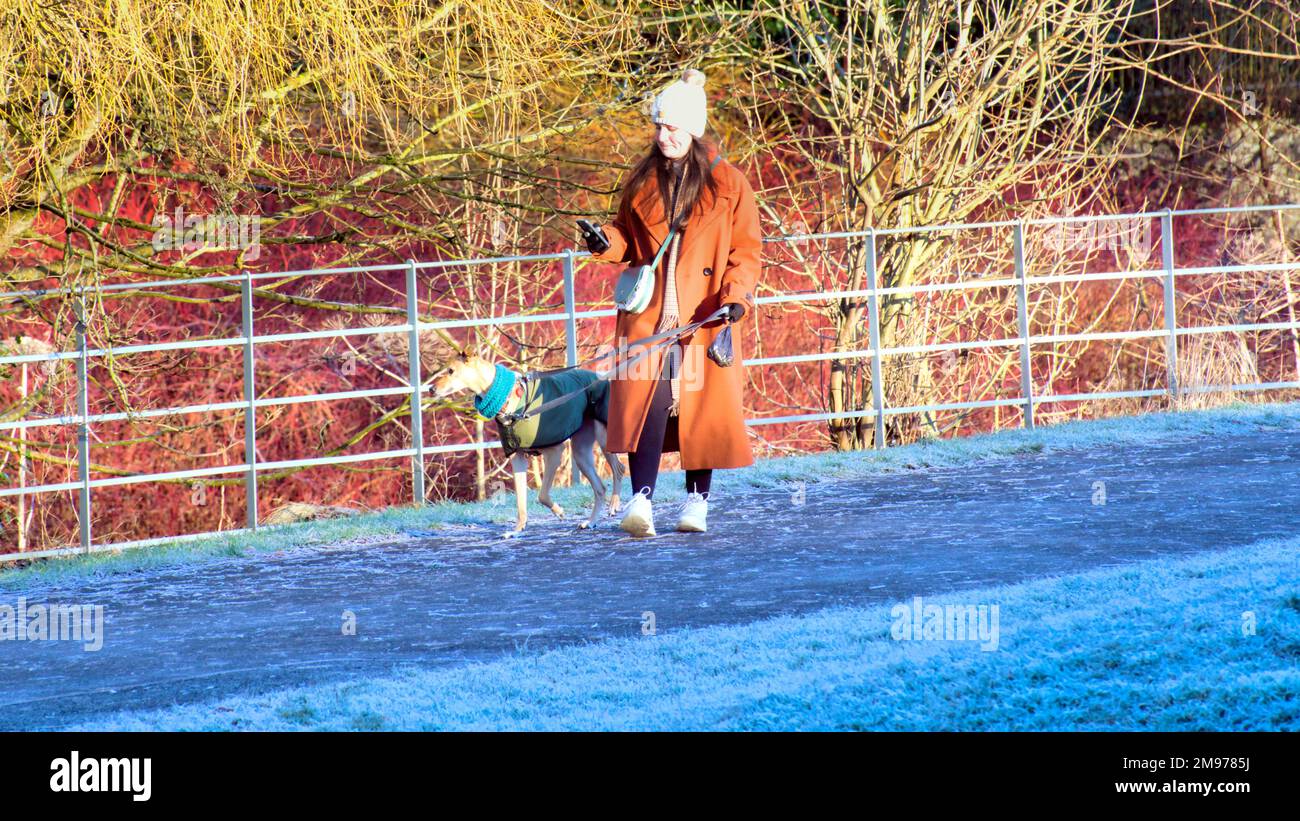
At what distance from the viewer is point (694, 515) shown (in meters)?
8.16

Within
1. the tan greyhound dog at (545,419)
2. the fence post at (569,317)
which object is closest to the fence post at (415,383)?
the fence post at (569,317)

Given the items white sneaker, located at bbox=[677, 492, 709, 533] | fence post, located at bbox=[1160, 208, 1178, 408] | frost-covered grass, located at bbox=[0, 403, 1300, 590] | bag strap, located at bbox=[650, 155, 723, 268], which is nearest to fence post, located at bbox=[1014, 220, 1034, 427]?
frost-covered grass, located at bbox=[0, 403, 1300, 590]

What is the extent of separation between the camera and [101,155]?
441 inches

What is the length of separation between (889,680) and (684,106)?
12.0 feet

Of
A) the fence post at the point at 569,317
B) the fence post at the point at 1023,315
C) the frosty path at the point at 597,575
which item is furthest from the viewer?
the fence post at the point at 1023,315

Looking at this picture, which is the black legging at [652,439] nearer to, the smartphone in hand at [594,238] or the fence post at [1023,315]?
the smartphone in hand at [594,238]

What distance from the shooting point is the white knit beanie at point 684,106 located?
25.1 feet

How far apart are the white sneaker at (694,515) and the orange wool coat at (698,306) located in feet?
0.67

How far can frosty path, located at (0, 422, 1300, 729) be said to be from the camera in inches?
231

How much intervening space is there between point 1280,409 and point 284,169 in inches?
273

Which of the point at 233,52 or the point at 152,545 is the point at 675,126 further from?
the point at 152,545

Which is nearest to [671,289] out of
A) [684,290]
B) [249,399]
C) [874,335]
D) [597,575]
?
[684,290]

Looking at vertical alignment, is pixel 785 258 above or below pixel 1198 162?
below
